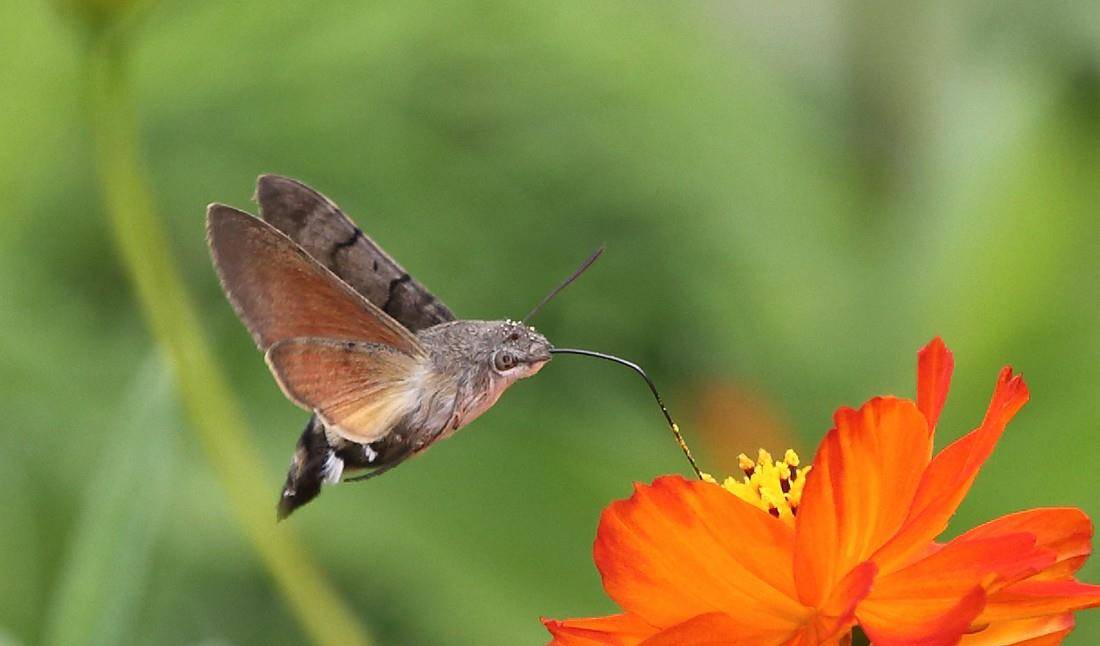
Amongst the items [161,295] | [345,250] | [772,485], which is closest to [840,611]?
[772,485]

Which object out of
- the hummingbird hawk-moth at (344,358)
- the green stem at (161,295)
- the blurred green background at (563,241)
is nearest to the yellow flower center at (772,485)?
the hummingbird hawk-moth at (344,358)

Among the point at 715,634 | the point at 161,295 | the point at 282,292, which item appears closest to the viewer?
the point at 715,634

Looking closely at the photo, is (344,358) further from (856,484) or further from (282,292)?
(856,484)

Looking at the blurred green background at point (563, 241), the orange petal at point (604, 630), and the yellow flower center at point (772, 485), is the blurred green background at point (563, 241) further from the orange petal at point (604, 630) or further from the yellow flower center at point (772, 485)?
the orange petal at point (604, 630)

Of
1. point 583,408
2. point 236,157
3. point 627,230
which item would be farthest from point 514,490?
point 236,157

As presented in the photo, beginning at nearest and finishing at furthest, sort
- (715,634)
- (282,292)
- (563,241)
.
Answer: (715,634), (282,292), (563,241)

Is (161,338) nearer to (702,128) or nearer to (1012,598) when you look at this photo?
(1012,598)
